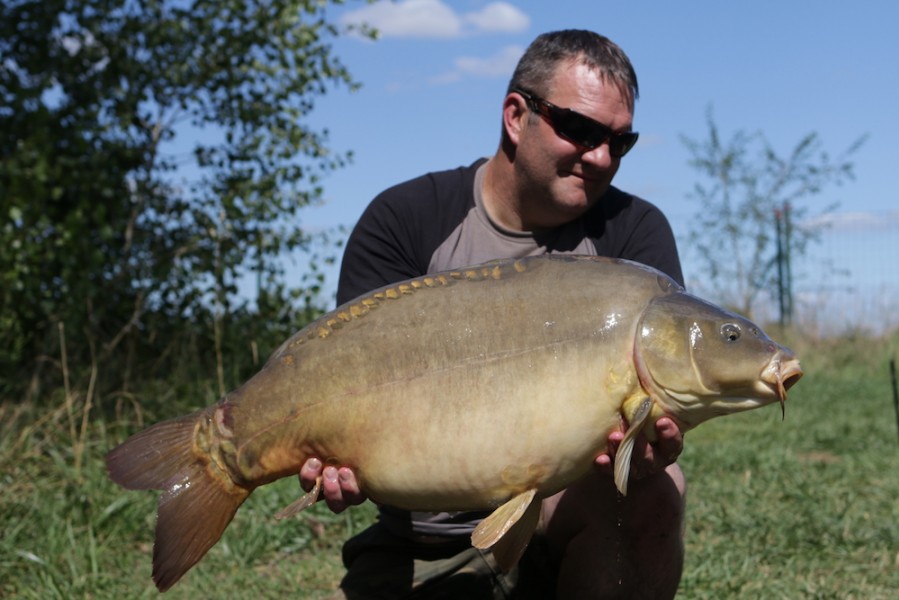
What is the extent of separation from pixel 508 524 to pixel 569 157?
1056mm

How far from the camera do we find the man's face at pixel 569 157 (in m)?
2.83

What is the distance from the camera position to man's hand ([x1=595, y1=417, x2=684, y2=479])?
2.20 meters

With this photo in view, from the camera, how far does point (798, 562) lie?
350 cm

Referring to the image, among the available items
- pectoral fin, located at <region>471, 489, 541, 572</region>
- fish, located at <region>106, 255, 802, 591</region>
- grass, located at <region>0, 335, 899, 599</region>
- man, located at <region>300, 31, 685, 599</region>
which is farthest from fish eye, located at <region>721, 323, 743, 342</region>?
grass, located at <region>0, 335, 899, 599</region>

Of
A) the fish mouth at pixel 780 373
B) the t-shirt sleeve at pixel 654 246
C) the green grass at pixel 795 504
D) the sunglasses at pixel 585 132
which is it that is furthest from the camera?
the green grass at pixel 795 504

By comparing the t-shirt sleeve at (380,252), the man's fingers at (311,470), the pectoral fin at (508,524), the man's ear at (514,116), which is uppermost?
the man's ear at (514,116)

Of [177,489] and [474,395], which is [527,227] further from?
[177,489]

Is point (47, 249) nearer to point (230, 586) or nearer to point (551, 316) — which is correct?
point (230, 586)

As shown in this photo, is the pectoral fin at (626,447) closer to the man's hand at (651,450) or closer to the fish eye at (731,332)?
the man's hand at (651,450)

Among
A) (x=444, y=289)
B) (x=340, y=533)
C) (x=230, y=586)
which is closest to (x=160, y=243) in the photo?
(x=340, y=533)

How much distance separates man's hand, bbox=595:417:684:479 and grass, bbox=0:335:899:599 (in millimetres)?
1002

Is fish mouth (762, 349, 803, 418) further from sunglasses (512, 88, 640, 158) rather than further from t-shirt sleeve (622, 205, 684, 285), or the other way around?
sunglasses (512, 88, 640, 158)

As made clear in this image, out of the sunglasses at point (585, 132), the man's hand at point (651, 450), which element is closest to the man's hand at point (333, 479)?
the man's hand at point (651, 450)

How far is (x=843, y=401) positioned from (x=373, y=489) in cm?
569
